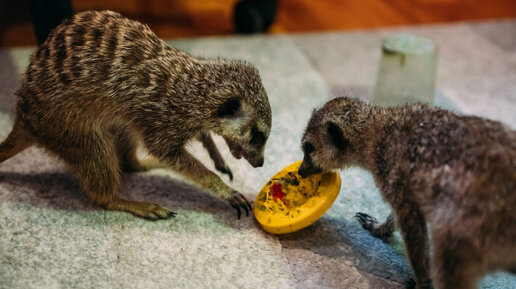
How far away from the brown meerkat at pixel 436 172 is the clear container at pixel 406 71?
1426 mm

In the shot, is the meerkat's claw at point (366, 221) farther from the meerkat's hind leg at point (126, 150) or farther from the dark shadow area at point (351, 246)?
the meerkat's hind leg at point (126, 150)

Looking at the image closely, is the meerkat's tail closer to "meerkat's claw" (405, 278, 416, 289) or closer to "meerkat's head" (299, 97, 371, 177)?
"meerkat's head" (299, 97, 371, 177)

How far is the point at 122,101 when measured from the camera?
2.54 metres

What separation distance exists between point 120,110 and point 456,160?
5.14ft

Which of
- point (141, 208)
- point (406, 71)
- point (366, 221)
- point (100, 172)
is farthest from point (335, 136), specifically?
point (406, 71)

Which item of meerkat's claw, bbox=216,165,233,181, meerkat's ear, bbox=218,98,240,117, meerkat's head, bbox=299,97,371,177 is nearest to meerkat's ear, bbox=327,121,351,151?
meerkat's head, bbox=299,97,371,177

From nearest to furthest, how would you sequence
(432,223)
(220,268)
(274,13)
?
(432,223)
(220,268)
(274,13)

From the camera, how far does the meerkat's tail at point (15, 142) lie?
2.61 meters

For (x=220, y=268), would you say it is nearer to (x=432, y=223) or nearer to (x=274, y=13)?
(x=432, y=223)

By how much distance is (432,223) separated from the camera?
1.92 m

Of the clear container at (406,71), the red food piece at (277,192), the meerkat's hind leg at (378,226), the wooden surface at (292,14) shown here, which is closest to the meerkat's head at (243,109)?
the red food piece at (277,192)

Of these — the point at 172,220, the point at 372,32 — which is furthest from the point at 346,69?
the point at 172,220

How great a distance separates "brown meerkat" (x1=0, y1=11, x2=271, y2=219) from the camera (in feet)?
8.18

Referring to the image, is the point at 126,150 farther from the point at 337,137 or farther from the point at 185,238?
the point at 337,137
